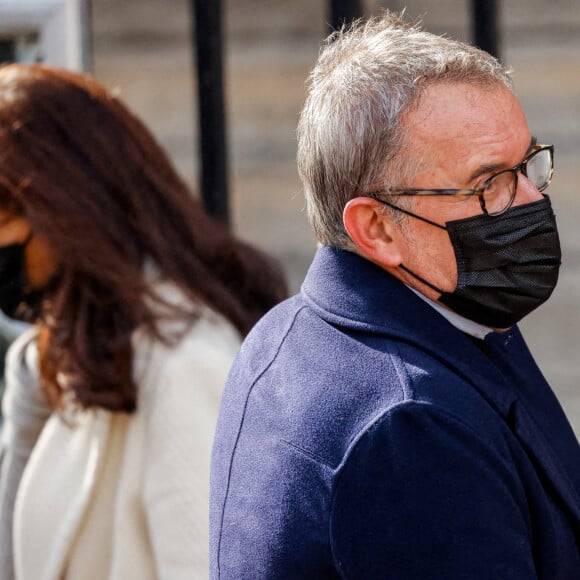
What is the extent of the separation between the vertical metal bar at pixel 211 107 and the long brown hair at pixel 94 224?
0.91 m

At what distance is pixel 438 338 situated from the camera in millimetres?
1315

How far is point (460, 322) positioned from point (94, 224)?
987mm

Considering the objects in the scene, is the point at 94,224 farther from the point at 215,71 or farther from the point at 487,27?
the point at 487,27

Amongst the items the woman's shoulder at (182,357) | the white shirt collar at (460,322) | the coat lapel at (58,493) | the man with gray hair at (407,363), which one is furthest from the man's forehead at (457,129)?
the coat lapel at (58,493)

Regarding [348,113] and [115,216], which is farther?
[115,216]

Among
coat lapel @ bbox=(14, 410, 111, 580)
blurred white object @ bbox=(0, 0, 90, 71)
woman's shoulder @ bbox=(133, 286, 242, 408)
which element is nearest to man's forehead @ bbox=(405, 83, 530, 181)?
woman's shoulder @ bbox=(133, 286, 242, 408)

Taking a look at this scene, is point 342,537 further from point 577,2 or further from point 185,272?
point 577,2

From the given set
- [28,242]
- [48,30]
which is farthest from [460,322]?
[48,30]

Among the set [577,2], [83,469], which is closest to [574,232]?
[577,2]

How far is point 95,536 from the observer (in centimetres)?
207

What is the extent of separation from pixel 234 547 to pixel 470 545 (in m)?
0.35

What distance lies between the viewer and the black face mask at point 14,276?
2.21m

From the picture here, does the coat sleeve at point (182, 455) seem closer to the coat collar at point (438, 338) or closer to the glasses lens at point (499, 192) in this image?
the coat collar at point (438, 338)

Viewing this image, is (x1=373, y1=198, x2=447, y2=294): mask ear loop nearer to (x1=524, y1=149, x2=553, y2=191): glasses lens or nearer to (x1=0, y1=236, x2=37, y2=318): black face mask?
(x1=524, y1=149, x2=553, y2=191): glasses lens
